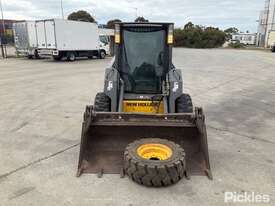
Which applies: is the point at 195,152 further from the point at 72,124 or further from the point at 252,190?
the point at 72,124

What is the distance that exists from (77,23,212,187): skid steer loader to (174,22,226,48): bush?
52.7m

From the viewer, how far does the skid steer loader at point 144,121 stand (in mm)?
3875

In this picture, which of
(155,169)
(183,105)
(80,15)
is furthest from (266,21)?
(155,169)

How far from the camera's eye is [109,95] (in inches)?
213

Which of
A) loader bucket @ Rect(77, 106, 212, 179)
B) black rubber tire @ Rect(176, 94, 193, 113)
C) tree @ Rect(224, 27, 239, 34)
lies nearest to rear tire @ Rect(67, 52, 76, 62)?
black rubber tire @ Rect(176, 94, 193, 113)

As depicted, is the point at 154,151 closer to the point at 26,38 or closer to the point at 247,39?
the point at 26,38

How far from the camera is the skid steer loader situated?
12.7 ft

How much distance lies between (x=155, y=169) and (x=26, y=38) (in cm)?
2193

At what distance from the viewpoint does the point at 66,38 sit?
21.1 meters

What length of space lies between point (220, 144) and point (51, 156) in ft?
10.1

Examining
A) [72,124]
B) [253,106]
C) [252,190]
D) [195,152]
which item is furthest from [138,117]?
[253,106]

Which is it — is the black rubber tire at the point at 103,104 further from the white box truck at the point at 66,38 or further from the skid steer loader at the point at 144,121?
the white box truck at the point at 66,38

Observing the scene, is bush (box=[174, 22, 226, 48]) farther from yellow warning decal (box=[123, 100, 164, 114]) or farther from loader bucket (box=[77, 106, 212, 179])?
loader bucket (box=[77, 106, 212, 179])

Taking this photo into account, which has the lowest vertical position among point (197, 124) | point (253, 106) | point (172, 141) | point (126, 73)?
point (253, 106)
